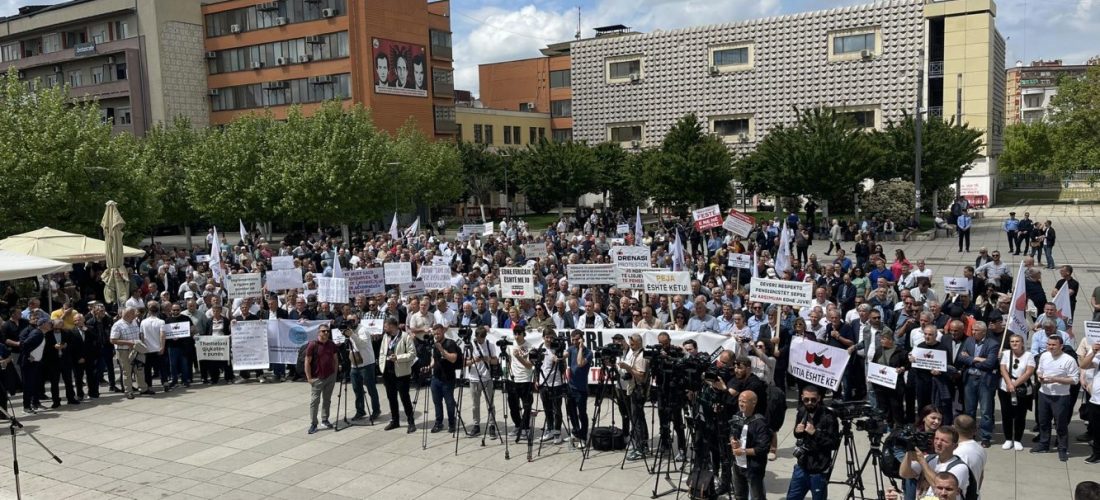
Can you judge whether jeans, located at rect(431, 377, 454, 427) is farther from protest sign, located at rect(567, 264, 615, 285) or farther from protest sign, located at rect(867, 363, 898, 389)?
protest sign, located at rect(567, 264, 615, 285)

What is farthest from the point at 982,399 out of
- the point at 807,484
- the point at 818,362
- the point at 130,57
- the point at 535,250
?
the point at 130,57

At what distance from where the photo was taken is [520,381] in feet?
40.1

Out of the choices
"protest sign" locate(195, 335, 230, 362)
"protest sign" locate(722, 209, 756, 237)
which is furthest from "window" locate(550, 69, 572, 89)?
"protest sign" locate(195, 335, 230, 362)

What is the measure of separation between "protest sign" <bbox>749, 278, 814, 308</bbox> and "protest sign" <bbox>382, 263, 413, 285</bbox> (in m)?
9.20

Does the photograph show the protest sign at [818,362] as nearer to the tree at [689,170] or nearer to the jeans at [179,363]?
the jeans at [179,363]

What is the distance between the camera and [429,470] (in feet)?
36.9

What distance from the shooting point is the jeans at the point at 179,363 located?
16.5m

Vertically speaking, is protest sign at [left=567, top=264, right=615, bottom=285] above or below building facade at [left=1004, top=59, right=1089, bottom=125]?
below

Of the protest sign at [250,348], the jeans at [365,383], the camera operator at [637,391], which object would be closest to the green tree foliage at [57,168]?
the protest sign at [250,348]

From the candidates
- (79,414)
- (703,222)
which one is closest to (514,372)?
(79,414)

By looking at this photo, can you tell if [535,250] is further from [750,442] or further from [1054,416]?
[750,442]

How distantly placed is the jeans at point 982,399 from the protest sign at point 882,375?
953mm

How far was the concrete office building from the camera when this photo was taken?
62156 millimetres

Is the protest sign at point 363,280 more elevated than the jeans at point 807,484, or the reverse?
the protest sign at point 363,280
